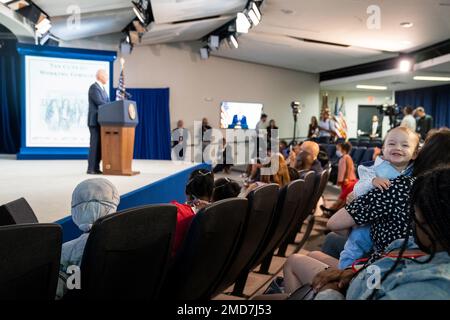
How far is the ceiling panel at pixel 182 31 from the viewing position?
8641 mm

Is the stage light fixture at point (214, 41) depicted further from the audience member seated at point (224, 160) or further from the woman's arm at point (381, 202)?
the woman's arm at point (381, 202)

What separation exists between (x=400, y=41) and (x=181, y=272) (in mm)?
8461

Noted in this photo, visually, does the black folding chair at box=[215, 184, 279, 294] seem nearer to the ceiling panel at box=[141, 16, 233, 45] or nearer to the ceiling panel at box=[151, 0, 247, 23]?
the ceiling panel at box=[151, 0, 247, 23]

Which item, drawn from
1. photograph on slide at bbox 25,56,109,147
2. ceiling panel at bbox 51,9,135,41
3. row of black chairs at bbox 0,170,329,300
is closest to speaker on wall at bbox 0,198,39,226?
row of black chairs at bbox 0,170,329,300

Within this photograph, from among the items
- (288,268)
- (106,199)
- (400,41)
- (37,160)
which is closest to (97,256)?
(106,199)

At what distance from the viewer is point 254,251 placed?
2199mm

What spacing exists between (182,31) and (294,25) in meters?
2.87

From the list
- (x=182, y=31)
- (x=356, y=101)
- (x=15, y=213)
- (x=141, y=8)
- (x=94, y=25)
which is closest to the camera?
(x=15, y=213)

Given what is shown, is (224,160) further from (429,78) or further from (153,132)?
(429,78)

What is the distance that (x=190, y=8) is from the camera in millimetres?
7289

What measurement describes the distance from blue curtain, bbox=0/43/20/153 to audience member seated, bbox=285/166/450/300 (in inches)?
385

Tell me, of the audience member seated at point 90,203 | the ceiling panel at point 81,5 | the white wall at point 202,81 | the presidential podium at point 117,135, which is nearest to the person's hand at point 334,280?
the audience member seated at point 90,203

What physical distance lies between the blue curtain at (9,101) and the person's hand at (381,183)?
9.39 metres

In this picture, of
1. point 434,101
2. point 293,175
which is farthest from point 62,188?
point 434,101
